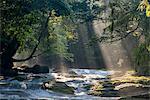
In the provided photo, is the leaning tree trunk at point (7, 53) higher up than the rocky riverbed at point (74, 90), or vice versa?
the leaning tree trunk at point (7, 53)

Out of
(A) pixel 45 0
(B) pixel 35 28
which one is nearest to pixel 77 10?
(B) pixel 35 28

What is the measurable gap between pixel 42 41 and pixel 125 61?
17668mm

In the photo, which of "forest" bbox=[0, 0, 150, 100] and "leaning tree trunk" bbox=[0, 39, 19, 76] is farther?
"leaning tree trunk" bbox=[0, 39, 19, 76]

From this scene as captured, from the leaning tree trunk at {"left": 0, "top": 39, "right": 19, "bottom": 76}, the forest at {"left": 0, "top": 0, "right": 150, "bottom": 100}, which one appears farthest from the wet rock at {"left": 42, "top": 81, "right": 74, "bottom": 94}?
the leaning tree trunk at {"left": 0, "top": 39, "right": 19, "bottom": 76}

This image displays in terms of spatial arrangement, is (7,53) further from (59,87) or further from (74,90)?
(74,90)

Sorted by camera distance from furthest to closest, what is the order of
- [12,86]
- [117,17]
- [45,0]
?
[117,17], [45,0], [12,86]

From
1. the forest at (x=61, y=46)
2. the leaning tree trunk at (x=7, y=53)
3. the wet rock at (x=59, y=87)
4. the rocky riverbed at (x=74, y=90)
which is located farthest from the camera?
the leaning tree trunk at (x=7, y=53)

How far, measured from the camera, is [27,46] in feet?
109

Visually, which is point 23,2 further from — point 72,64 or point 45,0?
point 72,64

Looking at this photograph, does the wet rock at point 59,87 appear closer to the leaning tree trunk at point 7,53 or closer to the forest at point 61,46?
the forest at point 61,46

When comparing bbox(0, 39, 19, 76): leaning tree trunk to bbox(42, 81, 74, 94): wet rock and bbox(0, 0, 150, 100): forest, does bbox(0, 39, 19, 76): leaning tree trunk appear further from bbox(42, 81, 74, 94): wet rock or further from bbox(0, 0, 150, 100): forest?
bbox(42, 81, 74, 94): wet rock

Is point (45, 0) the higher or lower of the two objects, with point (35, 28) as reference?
higher

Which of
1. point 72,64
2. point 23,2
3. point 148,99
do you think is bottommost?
point 72,64

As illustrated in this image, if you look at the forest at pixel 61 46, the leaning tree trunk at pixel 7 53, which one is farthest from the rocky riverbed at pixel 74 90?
the leaning tree trunk at pixel 7 53
